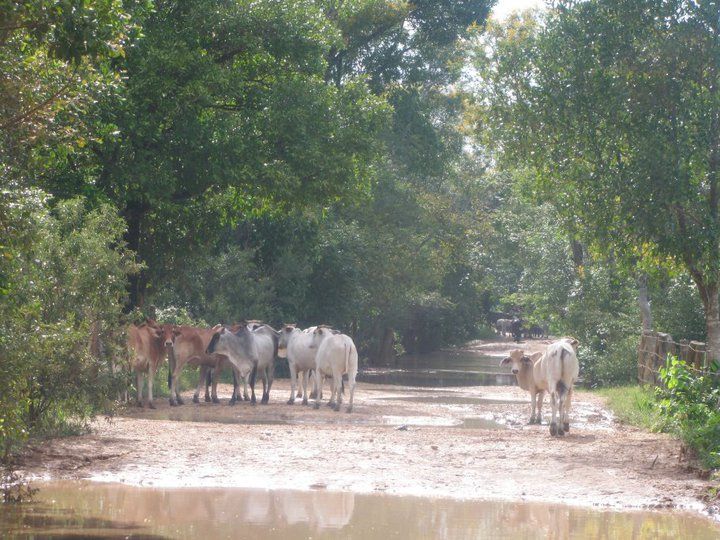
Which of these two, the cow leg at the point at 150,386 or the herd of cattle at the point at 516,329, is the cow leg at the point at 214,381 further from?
the herd of cattle at the point at 516,329

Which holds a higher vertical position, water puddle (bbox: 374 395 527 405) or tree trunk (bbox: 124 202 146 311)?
tree trunk (bbox: 124 202 146 311)

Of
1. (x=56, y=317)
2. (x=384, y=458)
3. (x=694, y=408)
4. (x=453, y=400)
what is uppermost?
(x=56, y=317)

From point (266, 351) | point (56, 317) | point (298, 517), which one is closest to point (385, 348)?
point (266, 351)

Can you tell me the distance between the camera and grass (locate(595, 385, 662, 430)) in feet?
57.9

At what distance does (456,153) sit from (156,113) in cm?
3021

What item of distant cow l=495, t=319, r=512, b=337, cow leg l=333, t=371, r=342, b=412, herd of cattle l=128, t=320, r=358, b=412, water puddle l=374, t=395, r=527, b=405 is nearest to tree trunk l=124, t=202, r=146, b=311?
herd of cattle l=128, t=320, r=358, b=412

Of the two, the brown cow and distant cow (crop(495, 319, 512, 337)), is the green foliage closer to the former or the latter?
the brown cow

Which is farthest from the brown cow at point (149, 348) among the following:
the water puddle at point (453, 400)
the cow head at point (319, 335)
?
the water puddle at point (453, 400)

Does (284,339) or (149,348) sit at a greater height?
(284,339)

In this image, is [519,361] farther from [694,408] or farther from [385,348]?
[385,348]

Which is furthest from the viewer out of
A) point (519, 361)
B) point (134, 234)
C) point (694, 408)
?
point (134, 234)

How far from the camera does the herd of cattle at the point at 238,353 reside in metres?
19.8

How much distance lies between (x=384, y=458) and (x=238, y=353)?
8.70m

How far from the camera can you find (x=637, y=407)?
19.5 metres
